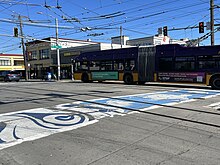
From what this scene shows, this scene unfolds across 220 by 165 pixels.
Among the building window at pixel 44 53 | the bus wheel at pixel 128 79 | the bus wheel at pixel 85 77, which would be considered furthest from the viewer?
the building window at pixel 44 53

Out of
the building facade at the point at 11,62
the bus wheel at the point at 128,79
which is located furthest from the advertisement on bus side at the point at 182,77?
the building facade at the point at 11,62

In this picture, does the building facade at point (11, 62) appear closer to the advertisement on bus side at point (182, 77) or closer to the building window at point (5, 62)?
the building window at point (5, 62)

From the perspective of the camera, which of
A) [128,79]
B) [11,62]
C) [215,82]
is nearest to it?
[215,82]

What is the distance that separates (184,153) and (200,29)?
21339 millimetres

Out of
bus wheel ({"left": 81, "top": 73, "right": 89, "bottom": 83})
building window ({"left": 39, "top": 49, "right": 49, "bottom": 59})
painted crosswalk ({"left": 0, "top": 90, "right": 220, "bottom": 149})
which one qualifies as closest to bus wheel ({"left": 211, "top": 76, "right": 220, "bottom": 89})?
painted crosswalk ({"left": 0, "top": 90, "right": 220, "bottom": 149})

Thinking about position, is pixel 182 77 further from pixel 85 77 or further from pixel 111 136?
pixel 111 136

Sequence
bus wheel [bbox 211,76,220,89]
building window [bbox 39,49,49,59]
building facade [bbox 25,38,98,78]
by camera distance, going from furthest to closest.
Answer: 1. building window [bbox 39,49,49,59]
2. building facade [bbox 25,38,98,78]
3. bus wheel [bbox 211,76,220,89]

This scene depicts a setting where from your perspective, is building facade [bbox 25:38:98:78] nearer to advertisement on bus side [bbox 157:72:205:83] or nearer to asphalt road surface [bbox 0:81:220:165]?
advertisement on bus side [bbox 157:72:205:83]

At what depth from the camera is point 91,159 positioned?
158 inches

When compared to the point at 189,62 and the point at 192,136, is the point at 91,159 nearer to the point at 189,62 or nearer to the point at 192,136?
the point at 192,136

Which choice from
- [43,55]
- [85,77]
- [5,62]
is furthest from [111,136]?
[5,62]

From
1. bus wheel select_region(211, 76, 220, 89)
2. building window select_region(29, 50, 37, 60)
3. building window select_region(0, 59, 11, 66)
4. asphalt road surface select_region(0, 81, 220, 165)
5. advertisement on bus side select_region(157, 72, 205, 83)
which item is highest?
building window select_region(29, 50, 37, 60)

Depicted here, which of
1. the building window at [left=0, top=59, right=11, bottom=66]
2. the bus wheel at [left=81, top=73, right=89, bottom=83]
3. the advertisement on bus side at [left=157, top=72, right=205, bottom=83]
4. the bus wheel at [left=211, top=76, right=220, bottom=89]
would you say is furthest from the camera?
the building window at [left=0, top=59, right=11, bottom=66]

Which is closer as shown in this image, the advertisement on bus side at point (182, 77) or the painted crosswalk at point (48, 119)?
the painted crosswalk at point (48, 119)
